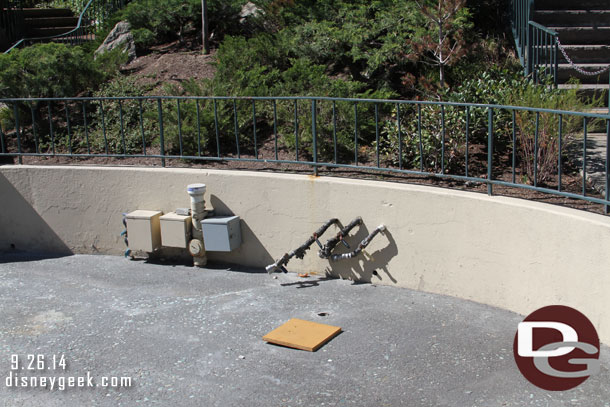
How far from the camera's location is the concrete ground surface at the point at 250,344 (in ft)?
15.1

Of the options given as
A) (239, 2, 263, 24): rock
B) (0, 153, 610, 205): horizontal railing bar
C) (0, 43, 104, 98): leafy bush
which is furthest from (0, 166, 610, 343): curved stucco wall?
(239, 2, 263, 24): rock

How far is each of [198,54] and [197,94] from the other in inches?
99.9

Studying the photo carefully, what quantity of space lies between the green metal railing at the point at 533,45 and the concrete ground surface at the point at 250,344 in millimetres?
3780

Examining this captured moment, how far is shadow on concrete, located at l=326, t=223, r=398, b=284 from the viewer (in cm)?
658

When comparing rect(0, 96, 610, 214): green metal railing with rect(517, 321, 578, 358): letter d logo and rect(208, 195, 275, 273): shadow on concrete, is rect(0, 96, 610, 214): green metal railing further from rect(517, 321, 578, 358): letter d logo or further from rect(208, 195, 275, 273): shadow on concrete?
rect(517, 321, 578, 358): letter d logo

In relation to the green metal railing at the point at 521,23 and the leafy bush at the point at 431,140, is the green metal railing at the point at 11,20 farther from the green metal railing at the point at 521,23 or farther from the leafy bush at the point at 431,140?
the leafy bush at the point at 431,140

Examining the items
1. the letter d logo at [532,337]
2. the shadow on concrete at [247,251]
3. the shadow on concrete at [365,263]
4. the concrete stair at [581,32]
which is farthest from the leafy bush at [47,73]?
the letter d logo at [532,337]

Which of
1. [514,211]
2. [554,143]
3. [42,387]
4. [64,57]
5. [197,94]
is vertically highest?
[64,57]

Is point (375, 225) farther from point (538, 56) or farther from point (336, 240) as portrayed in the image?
point (538, 56)

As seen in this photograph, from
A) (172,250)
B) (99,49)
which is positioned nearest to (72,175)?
(172,250)

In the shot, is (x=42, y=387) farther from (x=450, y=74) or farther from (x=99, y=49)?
(x=99, y=49)

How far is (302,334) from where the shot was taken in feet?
18.1

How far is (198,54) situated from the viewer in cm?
1114

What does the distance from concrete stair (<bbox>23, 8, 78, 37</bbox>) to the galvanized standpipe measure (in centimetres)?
Answer: 982
